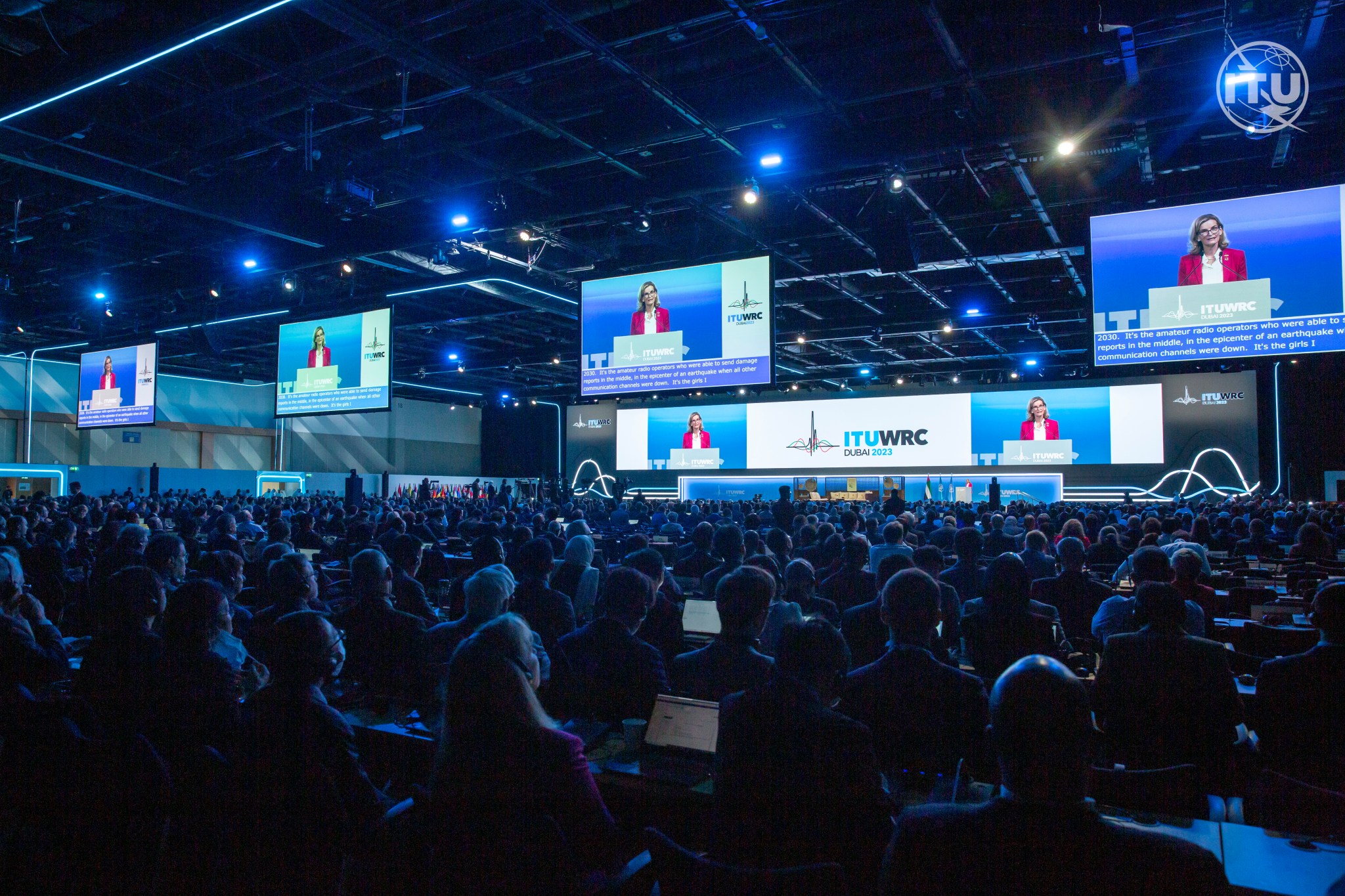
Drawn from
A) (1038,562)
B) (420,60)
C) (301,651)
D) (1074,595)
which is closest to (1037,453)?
(1038,562)

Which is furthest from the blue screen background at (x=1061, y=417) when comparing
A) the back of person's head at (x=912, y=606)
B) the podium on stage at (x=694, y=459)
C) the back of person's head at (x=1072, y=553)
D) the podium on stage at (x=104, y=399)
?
the back of person's head at (x=912, y=606)

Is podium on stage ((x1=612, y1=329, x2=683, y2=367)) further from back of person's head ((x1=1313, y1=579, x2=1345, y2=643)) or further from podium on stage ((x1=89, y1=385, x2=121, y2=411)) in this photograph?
podium on stage ((x1=89, y1=385, x2=121, y2=411))

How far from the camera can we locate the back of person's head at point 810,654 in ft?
7.54

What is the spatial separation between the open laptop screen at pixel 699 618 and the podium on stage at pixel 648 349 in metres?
4.51

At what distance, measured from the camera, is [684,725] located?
2.80 m

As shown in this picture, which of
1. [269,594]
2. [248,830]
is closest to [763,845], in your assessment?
[248,830]

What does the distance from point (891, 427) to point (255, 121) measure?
797 inches

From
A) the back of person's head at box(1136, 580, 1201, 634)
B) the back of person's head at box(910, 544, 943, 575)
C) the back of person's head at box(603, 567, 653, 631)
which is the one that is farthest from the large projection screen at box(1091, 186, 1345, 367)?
the back of person's head at box(603, 567, 653, 631)

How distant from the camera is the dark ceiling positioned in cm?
630

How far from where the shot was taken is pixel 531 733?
6.67 feet

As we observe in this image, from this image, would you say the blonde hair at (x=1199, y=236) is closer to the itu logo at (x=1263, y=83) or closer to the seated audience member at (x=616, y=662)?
the itu logo at (x=1263, y=83)

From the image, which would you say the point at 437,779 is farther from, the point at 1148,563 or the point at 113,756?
the point at 1148,563

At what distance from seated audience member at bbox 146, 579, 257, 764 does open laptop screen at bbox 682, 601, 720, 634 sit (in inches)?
103

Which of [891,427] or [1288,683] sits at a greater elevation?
[891,427]
